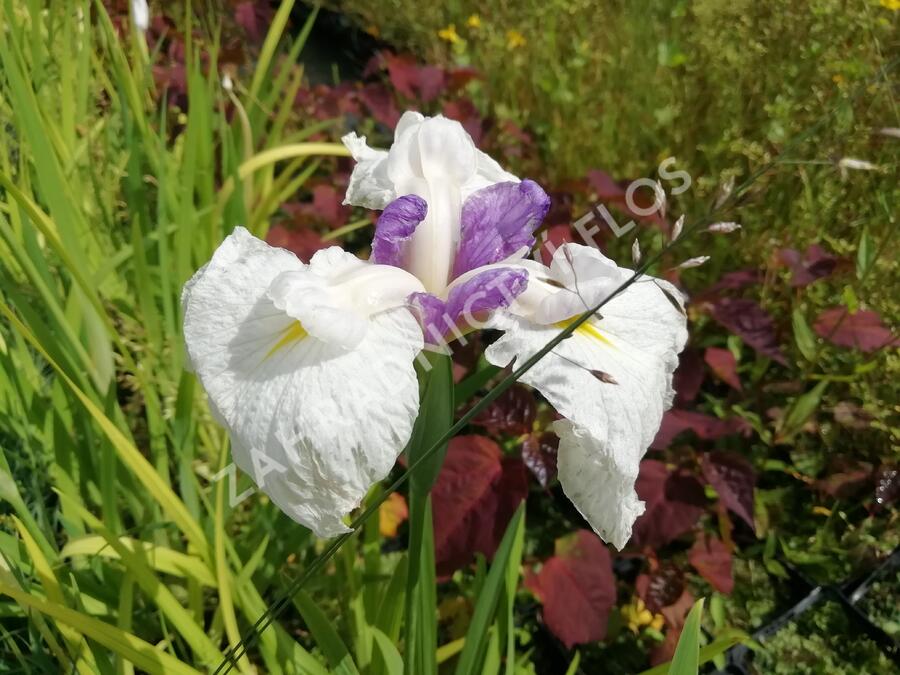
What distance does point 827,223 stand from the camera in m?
1.90

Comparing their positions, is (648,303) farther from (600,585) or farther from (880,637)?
(880,637)

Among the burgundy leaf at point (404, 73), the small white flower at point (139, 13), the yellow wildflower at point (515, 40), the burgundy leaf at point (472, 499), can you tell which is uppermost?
the small white flower at point (139, 13)

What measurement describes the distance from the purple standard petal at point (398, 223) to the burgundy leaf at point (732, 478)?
2.92 feet

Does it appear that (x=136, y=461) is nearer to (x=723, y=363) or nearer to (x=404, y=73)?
(x=723, y=363)

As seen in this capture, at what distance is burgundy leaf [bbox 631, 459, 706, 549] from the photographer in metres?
1.26

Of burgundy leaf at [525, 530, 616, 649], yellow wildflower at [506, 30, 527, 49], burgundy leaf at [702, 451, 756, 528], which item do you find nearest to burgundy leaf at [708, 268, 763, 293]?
burgundy leaf at [702, 451, 756, 528]

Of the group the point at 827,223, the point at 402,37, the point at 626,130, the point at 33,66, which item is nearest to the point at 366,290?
the point at 33,66

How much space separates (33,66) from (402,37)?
2.65 m

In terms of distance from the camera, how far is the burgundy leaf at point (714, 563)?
4.31 ft

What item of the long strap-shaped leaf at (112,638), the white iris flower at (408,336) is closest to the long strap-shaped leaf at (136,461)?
the long strap-shaped leaf at (112,638)

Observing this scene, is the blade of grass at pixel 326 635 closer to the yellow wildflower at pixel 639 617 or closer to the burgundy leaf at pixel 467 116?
the yellow wildflower at pixel 639 617

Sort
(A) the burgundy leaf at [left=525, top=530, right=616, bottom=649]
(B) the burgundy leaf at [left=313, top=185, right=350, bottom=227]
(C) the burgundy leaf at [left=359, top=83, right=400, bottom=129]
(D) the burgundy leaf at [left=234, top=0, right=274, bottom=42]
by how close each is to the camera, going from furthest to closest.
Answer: (D) the burgundy leaf at [left=234, top=0, right=274, bottom=42], (C) the burgundy leaf at [left=359, top=83, right=400, bottom=129], (B) the burgundy leaf at [left=313, top=185, right=350, bottom=227], (A) the burgundy leaf at [left=525, top=530, right=616, bottom=649]

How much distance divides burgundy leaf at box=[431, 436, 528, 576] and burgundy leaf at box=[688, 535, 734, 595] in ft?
1.48

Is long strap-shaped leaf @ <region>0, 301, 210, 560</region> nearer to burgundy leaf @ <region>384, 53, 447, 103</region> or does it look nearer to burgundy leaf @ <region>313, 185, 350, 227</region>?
burgundy leaf @ <region>313, 185, 350, 227</region>
